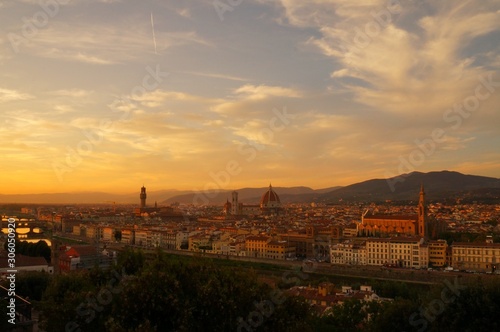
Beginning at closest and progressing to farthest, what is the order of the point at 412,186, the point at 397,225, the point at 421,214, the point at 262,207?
the point at 421,214 → the point at 397,225 → the point at 262,207 → the point at 412,186

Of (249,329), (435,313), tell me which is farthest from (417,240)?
(249,329)

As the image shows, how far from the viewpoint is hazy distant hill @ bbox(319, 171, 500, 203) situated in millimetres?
132250

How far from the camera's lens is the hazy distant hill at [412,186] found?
132250 millimetres

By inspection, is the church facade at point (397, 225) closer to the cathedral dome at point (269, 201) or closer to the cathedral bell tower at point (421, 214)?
the cathedral bell tower at point (421, 214)

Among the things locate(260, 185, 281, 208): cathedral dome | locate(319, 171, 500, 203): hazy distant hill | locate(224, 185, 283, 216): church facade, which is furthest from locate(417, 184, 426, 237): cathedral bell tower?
locate(319, 171, 500, 203): hazy distant hill

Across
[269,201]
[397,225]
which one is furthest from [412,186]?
[397,225]

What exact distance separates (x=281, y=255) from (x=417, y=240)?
9780mm

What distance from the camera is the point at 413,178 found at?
146750mm

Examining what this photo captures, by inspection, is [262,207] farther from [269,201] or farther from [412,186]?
[412,186]

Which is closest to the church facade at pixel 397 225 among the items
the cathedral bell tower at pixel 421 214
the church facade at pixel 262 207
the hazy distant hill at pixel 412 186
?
the cathedral bell tower at pixel 421 214

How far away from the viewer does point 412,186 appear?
448ft

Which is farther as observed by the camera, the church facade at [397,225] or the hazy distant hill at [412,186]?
the hazy distant hill at [412,186]

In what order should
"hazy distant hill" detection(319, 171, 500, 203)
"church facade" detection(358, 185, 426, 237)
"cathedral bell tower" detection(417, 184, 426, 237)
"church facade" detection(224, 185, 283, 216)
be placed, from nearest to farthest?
"cathedral bell tower" detection(417, 184, 426, 237) < "church facade" detection(358, 185, 426, 237) < "church facade" detection(224, 185, 283, 216) < "hazy distant hill" detection(319, 171, 500, 203)

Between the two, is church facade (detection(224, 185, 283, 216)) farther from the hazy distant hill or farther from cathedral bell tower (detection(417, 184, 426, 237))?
the hazy distant hill
